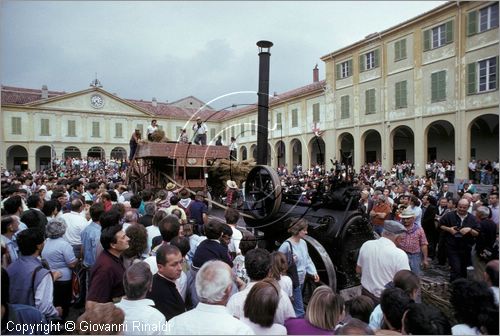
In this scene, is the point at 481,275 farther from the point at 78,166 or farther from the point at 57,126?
the point at 57,126

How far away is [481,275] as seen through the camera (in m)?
5.55

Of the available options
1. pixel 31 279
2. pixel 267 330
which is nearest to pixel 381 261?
pixel 267 330

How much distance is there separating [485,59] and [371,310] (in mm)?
19146

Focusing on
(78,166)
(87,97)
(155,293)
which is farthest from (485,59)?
(87,97)

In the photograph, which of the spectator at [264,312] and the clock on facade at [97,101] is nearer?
the spectator at [264,312]

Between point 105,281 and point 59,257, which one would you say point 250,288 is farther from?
point 59,257

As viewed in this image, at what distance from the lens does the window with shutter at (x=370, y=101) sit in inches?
913

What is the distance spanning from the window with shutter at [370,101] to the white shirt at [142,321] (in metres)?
23.3

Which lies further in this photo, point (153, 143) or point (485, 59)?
point (485, 59)

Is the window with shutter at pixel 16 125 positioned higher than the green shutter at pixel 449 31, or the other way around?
the green shutter at pixel 449 31

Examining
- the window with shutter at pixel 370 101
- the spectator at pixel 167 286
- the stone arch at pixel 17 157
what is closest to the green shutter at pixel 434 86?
the window with shutter at pixel 370 101

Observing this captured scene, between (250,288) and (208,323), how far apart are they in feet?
2.81

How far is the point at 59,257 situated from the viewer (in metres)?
3.87

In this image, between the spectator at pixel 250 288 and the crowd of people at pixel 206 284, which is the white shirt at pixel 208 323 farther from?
the spectator at pixel 250 288
